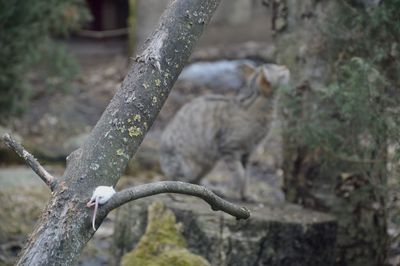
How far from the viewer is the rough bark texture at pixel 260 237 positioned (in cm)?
484

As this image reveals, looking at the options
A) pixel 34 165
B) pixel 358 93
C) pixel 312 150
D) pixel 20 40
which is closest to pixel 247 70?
pixel 312 150

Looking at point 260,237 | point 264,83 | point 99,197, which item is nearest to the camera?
point 99,197

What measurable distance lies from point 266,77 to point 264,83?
0.17 metres

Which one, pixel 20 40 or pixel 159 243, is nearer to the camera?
pixel 159 243

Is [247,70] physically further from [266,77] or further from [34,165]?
[34,165]

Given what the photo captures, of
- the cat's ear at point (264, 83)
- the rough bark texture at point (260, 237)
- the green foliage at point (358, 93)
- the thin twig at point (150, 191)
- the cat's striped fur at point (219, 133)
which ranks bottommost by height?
the cat's striped fur at point (219, 133)

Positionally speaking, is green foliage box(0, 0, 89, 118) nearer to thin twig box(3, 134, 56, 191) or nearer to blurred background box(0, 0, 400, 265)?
blurred background box(0, 0, 400, 265)

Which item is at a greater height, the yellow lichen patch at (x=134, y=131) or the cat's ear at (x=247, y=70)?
the yellow lichen patch at (x=134, y=131)

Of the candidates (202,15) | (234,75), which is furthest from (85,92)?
(202,15)

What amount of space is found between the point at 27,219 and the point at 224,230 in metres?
2.30

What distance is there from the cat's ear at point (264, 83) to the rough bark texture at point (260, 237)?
1370 millimetres

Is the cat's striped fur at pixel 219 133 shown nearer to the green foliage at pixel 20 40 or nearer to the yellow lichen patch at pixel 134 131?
the green foliage at pixel 20 40

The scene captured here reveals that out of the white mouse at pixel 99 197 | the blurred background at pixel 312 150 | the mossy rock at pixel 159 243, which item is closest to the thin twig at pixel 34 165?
the white mouse at pixel 99 197

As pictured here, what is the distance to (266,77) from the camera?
6.00 metres
